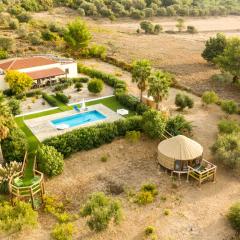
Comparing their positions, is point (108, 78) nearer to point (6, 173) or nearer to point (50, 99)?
point (50, 99)

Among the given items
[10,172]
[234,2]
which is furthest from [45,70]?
[234,2]

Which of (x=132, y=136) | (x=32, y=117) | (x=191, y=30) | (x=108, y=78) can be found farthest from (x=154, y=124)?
(x=191, y=30)

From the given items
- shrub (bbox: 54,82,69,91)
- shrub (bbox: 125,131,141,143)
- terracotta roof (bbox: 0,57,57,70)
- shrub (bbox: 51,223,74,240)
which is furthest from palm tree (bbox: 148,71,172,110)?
terracotta roof (bbox: 0,57,57,70)

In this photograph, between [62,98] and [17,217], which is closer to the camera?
[17,217]

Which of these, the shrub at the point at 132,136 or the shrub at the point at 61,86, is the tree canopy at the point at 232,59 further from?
the shrub at the point at 61,86

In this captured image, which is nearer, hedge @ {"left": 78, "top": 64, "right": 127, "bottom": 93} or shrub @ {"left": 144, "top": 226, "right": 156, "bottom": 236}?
shrub @ {"left": 144, "top": 226, "right": 156, "bottom": 236}

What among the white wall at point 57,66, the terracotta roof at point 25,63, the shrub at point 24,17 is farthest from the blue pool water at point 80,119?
the shrub at point 24,17

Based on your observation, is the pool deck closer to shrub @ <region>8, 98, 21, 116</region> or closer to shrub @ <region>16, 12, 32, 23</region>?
shrub @ <region>8, 98, 21, 116</region>
